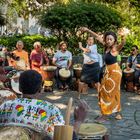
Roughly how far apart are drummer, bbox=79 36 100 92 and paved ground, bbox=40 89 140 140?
37 centimetres

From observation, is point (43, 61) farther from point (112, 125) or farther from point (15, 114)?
point (15, 114)

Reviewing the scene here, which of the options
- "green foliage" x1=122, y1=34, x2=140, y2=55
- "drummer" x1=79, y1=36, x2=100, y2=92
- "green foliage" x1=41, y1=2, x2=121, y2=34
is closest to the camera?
"drummer" x1=79, y1=36, x2=100, y2=92

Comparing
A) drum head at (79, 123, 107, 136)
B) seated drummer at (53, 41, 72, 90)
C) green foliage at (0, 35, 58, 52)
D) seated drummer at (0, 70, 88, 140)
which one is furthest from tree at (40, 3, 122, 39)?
seated drummer at (0, 70, 88, 140)

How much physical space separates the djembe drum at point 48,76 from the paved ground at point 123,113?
0.79 ft

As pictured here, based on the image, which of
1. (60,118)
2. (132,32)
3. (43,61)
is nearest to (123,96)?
(43,61)

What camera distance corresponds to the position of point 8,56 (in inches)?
485

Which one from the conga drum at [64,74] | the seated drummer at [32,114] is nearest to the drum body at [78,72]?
the conga drum at [64,74]

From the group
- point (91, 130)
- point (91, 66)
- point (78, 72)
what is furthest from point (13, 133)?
point (78, 72)

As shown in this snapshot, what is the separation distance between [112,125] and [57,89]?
4.72 meters

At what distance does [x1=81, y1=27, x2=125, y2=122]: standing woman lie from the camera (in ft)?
26.2

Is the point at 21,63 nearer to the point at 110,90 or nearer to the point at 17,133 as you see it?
the point at 110,90

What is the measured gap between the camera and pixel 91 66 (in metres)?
11.9

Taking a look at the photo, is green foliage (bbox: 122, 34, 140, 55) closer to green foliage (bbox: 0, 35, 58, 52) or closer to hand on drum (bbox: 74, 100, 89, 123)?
green foliage (bbox: 0, 35, 58, 52)

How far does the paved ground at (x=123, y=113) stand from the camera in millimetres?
7520
